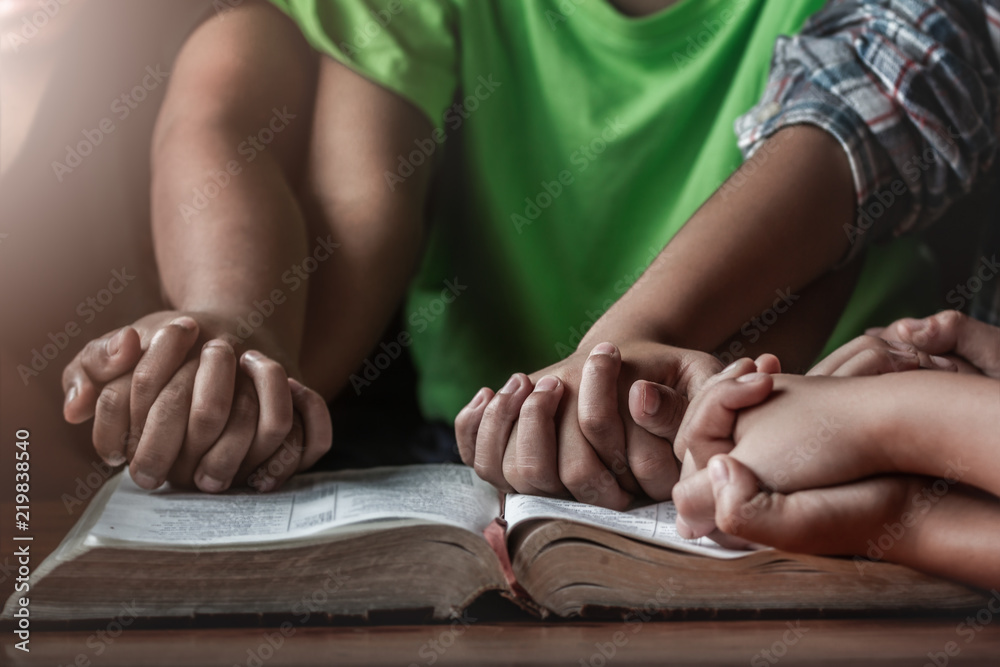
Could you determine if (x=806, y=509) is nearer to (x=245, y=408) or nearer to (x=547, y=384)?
(x=547, y=384)

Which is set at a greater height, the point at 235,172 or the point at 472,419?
the point at 235,172

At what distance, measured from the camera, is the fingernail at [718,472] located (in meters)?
0.36

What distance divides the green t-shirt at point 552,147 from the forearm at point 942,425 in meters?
0.41

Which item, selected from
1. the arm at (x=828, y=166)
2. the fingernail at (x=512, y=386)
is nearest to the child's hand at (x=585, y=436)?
the fingernail at (x=512, y=386)

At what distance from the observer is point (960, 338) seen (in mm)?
561

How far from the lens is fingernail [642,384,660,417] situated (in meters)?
0.42

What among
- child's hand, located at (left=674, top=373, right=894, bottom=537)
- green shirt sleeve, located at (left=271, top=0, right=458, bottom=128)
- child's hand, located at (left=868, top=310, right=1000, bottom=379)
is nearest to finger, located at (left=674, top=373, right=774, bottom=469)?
child's hand, located at (left=674, top=373, right=894, bottom=537)

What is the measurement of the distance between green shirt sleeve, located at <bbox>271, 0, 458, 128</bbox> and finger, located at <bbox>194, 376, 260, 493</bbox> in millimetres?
387

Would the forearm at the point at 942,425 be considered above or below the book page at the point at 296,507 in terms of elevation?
above

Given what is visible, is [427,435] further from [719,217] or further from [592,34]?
[592,34]

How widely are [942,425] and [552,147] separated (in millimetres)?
519

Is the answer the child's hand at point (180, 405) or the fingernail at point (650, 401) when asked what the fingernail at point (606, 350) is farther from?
the child's hand at point (180, 405)

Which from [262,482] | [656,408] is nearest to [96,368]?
[262,482]

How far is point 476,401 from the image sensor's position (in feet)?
1.59
